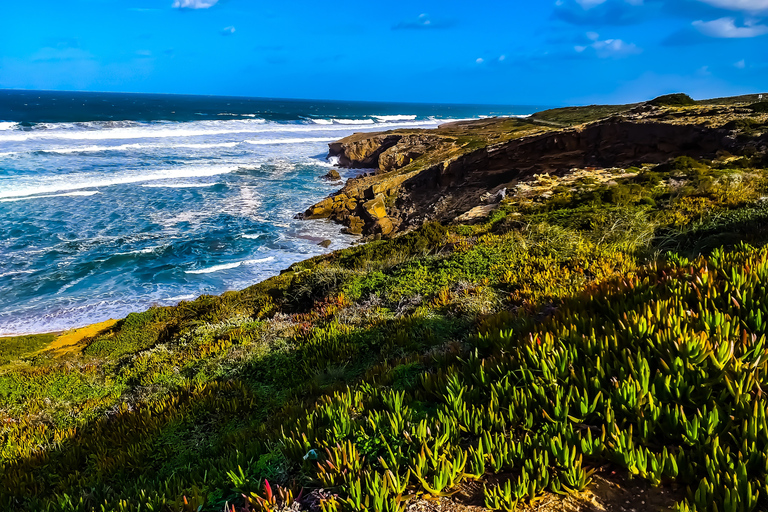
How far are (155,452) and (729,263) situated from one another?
5.33 meters

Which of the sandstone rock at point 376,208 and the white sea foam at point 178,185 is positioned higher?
the white sea foam at point 178,185

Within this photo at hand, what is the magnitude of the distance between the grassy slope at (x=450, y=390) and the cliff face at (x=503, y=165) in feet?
37.5

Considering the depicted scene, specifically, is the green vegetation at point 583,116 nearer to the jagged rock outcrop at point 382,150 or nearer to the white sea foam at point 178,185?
the jagged rock outcrop at point 382,150

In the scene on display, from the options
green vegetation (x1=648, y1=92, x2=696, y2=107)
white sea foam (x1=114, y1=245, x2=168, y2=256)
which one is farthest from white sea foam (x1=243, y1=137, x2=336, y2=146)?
green vegetation (x1=648, y1=92, x2=696, y2=107)

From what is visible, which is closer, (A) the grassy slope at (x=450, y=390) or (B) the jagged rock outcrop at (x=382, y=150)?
(A) the grassy slope at (x=450, y=390)

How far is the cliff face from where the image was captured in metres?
18.3

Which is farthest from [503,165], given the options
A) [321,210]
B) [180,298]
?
[180,298]

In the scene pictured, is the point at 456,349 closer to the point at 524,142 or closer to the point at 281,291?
the point at 281,291

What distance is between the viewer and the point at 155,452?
12.6 ft

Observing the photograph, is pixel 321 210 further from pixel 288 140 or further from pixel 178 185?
pixel 288 140

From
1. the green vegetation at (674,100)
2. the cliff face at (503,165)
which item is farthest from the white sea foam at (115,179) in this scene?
the green vegetation at (674,100)

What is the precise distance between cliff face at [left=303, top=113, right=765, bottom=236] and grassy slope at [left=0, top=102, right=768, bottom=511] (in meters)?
11.4

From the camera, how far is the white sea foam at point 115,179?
29.4m

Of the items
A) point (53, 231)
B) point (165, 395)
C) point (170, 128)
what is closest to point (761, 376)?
point (165, 395)
